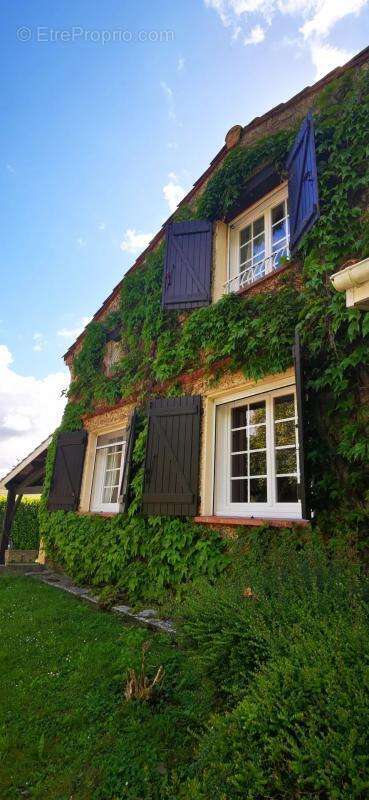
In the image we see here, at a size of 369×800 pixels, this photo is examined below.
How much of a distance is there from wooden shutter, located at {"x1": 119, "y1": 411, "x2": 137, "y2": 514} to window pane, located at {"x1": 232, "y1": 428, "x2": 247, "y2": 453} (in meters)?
1.75

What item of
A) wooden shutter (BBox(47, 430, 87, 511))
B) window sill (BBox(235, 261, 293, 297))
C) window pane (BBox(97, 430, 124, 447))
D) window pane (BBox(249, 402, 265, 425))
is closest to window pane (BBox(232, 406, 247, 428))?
window pane (BBox(249, 402, 265, 425))

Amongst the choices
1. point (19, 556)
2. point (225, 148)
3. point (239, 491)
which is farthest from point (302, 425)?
point (19, 556)

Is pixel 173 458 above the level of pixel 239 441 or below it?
below

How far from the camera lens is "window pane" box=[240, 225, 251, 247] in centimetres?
584

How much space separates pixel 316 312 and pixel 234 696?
10.9 ft

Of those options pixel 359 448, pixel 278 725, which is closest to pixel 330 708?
pixel 278 725

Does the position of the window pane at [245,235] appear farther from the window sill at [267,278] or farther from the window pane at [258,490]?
the window pane at [258,490]

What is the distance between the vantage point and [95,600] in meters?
5.07

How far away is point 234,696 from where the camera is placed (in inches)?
73.3

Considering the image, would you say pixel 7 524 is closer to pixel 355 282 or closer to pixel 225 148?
pixel 225 148

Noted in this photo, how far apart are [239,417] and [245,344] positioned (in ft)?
3.29

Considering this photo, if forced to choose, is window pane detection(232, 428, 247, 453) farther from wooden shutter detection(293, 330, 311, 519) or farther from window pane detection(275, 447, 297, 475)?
wooden shutter detection(293, 330, 311, 519)

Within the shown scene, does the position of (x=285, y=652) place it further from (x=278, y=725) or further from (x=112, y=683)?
(x=112, y=683)

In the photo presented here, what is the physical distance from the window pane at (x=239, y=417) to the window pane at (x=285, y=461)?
73cm
